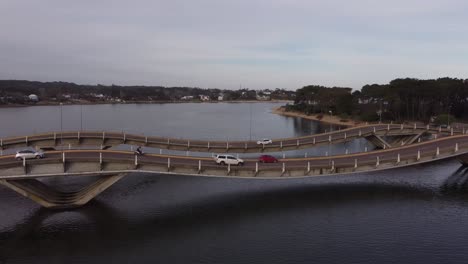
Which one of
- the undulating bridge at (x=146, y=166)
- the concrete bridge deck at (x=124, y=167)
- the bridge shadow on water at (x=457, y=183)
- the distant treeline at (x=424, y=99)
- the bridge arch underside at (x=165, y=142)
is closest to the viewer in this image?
the concrete bridge deck at (x=124, y=167)

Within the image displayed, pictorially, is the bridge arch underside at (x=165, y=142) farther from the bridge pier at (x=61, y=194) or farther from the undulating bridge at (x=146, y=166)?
the bridge pier at (x=61, y=194)

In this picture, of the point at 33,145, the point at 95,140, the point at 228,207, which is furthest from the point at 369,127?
the point at 33,145

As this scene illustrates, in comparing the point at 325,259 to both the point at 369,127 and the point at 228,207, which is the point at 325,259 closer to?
the point at 228,207

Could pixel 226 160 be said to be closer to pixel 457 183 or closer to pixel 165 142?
pixel 165 142

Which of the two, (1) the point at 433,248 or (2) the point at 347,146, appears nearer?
(1) the point at 433,248

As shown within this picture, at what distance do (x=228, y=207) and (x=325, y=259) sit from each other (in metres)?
16.5

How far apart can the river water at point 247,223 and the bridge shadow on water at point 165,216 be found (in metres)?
0.11

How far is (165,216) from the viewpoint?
47469 mm

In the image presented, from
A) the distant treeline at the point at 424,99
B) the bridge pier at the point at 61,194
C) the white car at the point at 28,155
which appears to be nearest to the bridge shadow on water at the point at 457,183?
the bridge pier at the point at 61,194

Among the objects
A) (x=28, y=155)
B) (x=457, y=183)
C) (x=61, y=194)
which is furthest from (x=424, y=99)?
(x=28, y=155)

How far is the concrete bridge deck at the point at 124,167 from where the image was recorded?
4562cm

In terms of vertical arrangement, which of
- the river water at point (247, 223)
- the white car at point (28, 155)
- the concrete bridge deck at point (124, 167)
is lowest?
the river water at point (247, 223)

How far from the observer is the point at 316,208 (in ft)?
166

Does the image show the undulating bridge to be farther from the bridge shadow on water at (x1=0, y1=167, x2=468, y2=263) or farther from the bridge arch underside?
the bridge arch underside
